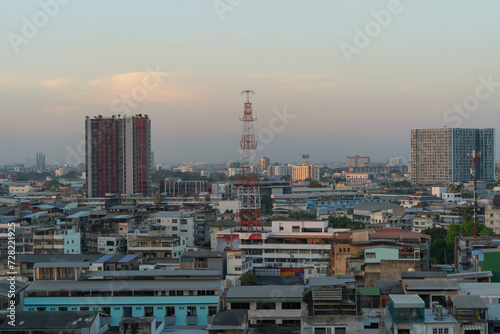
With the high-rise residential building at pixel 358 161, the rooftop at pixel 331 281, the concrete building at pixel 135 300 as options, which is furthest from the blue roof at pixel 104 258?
the high-rise residential building at pixel 358 161

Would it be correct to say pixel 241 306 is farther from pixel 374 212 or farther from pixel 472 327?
pixel 374 212

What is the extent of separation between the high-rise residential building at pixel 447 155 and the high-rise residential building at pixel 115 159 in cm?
2747

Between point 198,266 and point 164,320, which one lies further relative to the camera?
point 198,266

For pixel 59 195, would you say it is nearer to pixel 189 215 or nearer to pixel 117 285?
pixel 189 215

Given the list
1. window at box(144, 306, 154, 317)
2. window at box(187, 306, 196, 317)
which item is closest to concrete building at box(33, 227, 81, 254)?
window at box(144, 306, 154, 317)

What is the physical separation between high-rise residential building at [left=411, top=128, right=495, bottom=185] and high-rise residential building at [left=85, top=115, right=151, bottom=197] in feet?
90.1

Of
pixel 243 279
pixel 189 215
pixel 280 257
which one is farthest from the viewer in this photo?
pixel 189 215

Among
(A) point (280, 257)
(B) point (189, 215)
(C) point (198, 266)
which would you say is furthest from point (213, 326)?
(B) point (189, 215)

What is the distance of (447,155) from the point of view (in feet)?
184

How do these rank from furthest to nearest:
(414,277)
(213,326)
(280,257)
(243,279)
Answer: (280,257), (243,279), (414,277), (213,326)

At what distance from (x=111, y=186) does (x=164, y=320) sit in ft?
87.3

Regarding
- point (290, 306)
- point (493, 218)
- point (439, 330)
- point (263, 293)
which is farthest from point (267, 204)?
point (439, 330)

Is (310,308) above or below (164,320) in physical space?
above

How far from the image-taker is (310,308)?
8.45 metres
